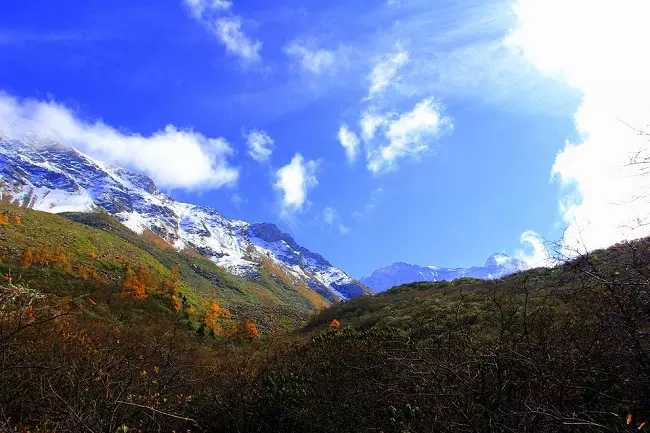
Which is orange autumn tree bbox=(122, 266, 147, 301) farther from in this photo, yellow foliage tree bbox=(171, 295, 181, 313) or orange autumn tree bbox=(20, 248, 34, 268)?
orange autumn tree bbox=(20, 248, 34, 268)

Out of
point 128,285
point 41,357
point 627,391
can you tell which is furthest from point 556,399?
point 128,285

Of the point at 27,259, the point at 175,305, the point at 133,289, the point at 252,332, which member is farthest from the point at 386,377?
the point at 27,259

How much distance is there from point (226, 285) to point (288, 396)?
7778 inches

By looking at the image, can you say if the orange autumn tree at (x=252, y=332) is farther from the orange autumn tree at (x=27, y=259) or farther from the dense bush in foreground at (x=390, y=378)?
the dense bush in foreground at (x=390, y=378)

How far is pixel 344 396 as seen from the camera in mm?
6203

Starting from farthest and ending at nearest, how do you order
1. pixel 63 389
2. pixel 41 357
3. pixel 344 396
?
pixel 41 357
pixel 63 389
pixel 344 396

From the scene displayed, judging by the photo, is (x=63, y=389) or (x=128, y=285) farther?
(x=128, y=285)

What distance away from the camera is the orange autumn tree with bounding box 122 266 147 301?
135ft

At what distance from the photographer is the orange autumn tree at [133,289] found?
41.2 m

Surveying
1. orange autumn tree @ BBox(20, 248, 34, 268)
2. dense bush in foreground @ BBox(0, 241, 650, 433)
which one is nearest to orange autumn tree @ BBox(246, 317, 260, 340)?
orange autumn tree @ BBox(20, 248, 34, 268)

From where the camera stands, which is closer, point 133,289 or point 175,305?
point 133,289

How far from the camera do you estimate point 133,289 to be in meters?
44.9

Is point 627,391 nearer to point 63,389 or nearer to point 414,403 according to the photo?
point 414,403

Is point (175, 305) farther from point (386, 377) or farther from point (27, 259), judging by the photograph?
point (386, 377)
